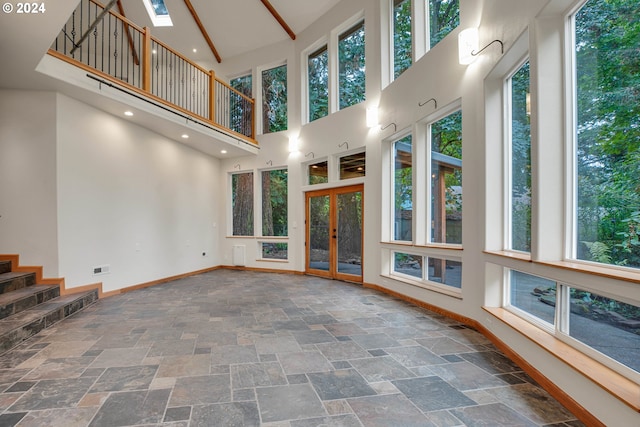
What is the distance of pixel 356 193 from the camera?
5754mm

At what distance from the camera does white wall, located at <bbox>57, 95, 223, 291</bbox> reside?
424 centimetres

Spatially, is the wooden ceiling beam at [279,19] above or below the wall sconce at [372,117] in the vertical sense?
above

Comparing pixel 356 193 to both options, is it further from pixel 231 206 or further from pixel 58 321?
pixel 58 321

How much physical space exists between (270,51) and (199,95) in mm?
1981

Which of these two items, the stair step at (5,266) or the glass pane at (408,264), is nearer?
the stair step at (5,266)

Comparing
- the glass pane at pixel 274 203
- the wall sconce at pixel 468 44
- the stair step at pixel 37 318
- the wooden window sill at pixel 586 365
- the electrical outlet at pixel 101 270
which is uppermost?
the wall sconce at pixel 468 44

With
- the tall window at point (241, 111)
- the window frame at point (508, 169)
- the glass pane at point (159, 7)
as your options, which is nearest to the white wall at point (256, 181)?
the window frame at point (508, 169)

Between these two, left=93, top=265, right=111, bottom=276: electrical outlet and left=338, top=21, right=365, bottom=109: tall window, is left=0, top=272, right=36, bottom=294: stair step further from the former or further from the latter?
left=338, top=21, right=365, bottom=109: tall window

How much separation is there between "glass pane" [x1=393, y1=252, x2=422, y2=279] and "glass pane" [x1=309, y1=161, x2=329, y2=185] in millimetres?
2286

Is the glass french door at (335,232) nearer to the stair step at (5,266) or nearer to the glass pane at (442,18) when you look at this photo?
the glass pane at (442,18)

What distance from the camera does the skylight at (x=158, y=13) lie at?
6.97 m

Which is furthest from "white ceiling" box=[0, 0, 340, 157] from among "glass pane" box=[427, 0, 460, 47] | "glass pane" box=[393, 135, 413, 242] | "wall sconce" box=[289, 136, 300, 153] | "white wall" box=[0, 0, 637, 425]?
"glass pane" box=[393, 135, 413, 242]

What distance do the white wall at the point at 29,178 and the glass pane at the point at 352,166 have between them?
447 centimetres

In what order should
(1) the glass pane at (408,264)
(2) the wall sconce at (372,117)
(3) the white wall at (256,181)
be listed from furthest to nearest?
(2) the wall sconce at (372,117) → (1) the glass pane at (408,264) → (3) the white wall at (256,181)
